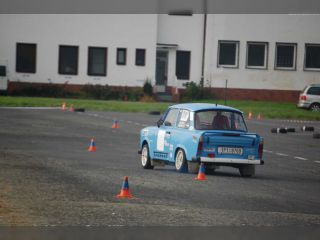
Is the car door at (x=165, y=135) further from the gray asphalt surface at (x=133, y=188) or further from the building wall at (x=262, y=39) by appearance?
the building wall at (x=262, y=39)

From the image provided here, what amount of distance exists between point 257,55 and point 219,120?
4695 centimetres

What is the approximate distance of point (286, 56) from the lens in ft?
224

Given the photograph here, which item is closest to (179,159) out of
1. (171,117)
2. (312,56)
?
(171,117)

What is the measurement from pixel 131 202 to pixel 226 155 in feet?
19.1

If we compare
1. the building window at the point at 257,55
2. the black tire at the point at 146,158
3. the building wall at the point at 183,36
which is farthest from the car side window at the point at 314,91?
the black tire at the point at 146,158

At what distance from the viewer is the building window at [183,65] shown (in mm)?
66875

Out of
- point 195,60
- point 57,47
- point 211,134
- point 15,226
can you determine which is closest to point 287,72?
point 195,60

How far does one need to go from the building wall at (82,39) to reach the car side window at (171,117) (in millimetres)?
42428

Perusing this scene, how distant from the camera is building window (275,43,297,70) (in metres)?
68.1

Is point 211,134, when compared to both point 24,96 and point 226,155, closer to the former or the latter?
point 226,155

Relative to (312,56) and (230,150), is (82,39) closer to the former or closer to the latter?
(312,56)

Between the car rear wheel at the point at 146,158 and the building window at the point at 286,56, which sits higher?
the building window at the point at 286,56

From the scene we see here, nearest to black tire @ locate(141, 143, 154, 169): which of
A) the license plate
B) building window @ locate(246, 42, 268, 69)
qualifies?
the license plate
